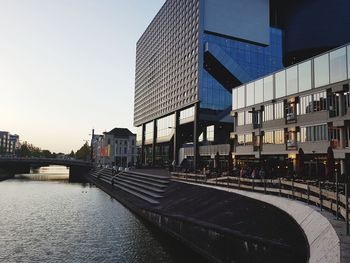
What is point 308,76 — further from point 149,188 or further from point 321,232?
point 321,232

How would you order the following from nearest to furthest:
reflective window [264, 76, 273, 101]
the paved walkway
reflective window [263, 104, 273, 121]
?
the paved walkway < reflective window [263, 104, 273, 121] < reflective window [264, 76, 273, 101]

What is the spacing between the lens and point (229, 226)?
796 inches

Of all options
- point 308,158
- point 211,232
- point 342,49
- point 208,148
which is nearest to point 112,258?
point 211,232

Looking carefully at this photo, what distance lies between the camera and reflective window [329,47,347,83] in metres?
36.2

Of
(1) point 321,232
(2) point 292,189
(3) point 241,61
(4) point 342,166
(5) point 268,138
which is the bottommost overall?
(1) point 321,232

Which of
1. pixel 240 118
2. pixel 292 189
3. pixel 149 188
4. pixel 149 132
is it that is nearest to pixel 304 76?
pixel 240 118

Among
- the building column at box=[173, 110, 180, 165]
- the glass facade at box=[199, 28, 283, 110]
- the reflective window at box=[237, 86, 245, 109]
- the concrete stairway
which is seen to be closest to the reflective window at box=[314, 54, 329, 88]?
the reflective window at box=[237, 86, 245, 109]

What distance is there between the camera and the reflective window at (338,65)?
119 ft

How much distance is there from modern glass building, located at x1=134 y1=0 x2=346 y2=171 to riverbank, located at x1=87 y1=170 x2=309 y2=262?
114 feet

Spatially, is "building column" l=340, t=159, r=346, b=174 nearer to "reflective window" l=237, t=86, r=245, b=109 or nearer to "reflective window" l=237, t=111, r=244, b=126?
"reflective window" l=237, t=111, r=244, b=126

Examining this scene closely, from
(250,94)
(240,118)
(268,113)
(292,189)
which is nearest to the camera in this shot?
(292,189)

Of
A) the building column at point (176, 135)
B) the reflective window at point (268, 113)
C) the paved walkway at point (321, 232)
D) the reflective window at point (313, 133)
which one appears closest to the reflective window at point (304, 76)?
the reflective window at point (313, 133)

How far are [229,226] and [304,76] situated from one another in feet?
94.2

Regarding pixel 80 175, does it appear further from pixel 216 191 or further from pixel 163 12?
pixel 216 191
